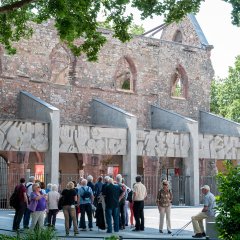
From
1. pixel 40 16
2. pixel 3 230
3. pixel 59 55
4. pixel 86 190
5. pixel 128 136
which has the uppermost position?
pixel 59 55

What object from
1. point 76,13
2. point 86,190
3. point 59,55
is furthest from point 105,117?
point 76,13

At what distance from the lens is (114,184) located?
687 inches

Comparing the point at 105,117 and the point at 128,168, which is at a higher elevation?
the point at 105,117

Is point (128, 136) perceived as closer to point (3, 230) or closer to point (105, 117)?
point (105, 117)

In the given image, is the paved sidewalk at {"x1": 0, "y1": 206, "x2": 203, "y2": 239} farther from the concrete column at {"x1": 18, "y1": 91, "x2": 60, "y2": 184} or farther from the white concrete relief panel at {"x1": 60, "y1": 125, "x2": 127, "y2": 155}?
the white concrete relief panel at {"x1": 60, "y1": 125, "x2": 127, "y2": 155}

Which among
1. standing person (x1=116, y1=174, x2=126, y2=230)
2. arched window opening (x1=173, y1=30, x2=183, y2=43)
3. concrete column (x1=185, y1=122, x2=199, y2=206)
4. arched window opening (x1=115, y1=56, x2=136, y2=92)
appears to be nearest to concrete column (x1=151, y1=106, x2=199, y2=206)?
concrete column (x1=185, y1=122, x2=199, y2=206)

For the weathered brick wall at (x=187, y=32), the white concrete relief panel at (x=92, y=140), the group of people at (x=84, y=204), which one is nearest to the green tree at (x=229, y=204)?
the group of people at (x=84, y=204)

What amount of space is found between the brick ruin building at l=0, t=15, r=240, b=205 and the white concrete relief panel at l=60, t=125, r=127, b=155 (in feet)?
0.16

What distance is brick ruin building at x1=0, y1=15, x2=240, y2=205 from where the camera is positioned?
2864 centimetres

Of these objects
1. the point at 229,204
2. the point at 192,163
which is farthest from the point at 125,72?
the point at 229,204

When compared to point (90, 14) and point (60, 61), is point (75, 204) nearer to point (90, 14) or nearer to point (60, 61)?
point (90, 14)

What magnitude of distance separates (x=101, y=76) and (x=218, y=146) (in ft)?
25.5

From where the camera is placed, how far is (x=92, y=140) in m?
29.3

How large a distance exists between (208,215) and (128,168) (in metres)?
15.1
